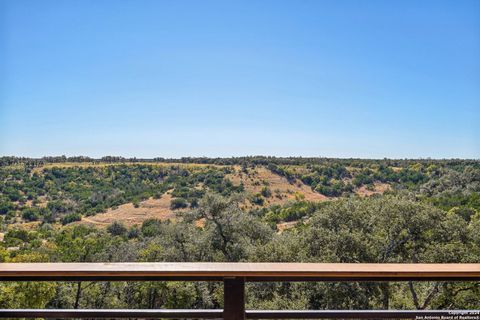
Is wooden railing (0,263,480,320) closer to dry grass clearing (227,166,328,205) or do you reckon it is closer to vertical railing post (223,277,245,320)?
vertical railing post (223,277,245,320)

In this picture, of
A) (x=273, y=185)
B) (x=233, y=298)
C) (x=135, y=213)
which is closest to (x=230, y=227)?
(x=135, y=213)

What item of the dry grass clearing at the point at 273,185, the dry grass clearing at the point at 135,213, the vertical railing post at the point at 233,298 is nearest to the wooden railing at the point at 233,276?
the vertical railing post at the point at 233,298

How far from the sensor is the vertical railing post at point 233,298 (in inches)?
45.6

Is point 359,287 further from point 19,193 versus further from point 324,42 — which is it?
point 19,193

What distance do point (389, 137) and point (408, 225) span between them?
3.65 m

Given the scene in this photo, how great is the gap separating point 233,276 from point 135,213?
1682 cm

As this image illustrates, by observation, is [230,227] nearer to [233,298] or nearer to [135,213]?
[135,213]

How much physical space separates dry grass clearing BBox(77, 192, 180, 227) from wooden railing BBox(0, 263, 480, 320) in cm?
1471

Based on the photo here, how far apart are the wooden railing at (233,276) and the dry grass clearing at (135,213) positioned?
14707 mm

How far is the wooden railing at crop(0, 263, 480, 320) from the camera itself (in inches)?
44.4

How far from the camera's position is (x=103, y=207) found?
54.1ft

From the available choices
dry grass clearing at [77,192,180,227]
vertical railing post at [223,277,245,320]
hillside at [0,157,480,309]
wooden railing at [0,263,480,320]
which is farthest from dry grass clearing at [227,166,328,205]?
vertical railing post at [223,277,245,320]

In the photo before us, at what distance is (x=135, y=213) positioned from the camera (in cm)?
1695

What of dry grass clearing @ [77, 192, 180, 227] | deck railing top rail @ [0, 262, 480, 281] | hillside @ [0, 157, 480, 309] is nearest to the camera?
deck railing top rail @ [0, 262, 480, 281]
